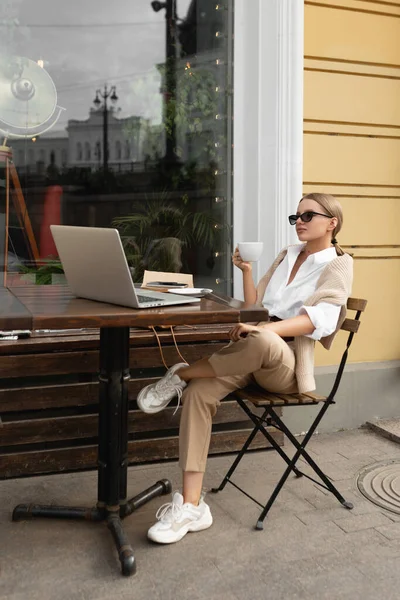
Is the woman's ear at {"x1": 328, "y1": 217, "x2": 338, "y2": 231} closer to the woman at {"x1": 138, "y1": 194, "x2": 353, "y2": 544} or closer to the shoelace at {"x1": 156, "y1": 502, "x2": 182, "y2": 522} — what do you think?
the woman at {"x1": 138, "y1": 194, "x2": 353, "y2": 544}

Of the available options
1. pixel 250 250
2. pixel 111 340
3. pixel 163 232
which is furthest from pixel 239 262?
pixel 163 232

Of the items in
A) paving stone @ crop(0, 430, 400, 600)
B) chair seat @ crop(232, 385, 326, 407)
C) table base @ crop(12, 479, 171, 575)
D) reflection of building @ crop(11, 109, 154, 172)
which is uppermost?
reflection of building @ crop(11, 109, 154, 172)

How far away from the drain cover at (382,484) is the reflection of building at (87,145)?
234 centimetres

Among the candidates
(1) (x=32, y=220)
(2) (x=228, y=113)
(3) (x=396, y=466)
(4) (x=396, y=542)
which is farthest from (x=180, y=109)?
(4) (x=396, y=542)

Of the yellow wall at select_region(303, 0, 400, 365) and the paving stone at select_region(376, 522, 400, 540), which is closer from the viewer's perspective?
the paving stone at select_region(376, 522, 400, 540)

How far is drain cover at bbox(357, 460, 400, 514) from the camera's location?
338cm

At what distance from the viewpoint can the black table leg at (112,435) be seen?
2887 millimetres

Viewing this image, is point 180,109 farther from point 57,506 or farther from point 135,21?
point 57,506

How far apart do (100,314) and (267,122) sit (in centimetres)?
240

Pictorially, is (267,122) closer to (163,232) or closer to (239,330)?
(163,232)

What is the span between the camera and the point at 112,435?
115 inches

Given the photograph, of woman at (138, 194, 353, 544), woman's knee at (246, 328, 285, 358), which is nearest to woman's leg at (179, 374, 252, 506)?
woman at (138, 194, 353, 544)

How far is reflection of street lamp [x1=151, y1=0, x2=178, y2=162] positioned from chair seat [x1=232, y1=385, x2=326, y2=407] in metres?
1.92

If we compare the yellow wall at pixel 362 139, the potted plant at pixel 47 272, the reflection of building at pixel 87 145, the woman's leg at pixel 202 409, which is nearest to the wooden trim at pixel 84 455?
the woman's leg at pixel 202 409
